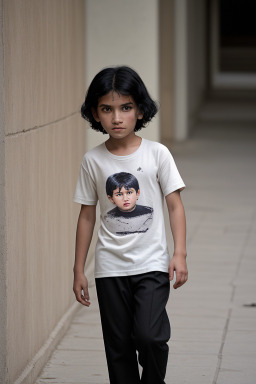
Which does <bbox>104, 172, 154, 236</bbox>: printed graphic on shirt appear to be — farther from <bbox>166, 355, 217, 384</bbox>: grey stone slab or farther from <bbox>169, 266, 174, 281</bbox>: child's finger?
<bbox>166, 355, 217, 384</bbox>: grey stone slab

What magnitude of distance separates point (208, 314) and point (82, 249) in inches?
88.5

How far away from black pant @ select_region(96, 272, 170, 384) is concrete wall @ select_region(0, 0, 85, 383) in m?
0.53

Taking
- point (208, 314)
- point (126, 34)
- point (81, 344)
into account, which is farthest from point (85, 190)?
point (126, 34)

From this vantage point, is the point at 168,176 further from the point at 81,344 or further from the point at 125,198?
the point at 81,344

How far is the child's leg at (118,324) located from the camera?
362cm

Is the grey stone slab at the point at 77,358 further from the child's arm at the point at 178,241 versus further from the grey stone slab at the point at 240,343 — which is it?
the child's arm at the point at 178,241

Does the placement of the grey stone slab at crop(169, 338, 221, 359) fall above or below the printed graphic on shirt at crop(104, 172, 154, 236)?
below

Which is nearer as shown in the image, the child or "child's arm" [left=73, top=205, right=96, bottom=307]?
the child

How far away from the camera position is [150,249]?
3586mm

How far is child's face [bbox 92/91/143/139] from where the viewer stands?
3.53 metres

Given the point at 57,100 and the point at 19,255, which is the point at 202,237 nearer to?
the point at 57,100

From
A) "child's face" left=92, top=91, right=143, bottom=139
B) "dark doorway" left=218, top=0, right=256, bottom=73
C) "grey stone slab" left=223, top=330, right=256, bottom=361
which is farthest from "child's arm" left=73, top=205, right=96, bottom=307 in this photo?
"dark doorway" left=218, top=0, right=256, bottom=73

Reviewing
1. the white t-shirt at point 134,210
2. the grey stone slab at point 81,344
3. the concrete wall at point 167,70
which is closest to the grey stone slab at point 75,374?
the grey stone slab at point 81,344

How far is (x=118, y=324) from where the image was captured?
3.64m
